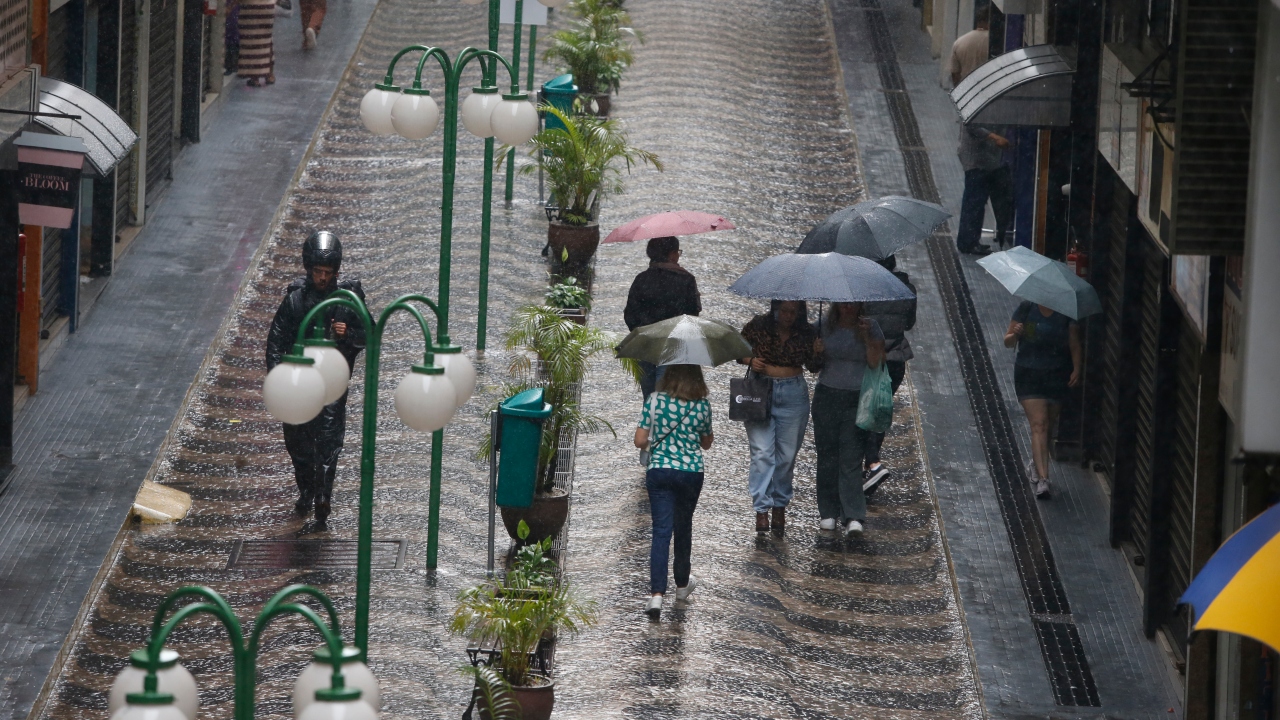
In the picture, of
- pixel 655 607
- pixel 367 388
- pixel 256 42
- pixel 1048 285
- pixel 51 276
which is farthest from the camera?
pixel 256 42

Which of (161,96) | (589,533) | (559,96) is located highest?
(559,96)

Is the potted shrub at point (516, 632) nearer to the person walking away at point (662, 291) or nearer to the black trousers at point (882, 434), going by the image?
the person walking away at point (662, 291)

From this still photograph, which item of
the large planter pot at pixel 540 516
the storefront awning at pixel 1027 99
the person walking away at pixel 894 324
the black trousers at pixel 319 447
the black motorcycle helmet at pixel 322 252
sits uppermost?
the storefront awning at pixel 1027 99

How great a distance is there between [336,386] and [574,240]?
9637 millimetres

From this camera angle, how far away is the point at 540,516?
11.2m

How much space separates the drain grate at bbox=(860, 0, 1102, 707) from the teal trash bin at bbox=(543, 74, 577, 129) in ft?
12.2

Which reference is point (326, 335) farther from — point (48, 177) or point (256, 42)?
point (256, 42)

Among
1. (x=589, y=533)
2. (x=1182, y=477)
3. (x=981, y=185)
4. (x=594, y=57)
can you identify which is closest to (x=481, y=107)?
(x=589, y=533)

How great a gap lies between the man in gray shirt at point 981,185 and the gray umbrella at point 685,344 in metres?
6.83

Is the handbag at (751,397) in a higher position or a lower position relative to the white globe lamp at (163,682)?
lower

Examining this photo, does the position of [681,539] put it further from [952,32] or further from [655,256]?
[952,32]

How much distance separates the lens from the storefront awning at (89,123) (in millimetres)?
12516

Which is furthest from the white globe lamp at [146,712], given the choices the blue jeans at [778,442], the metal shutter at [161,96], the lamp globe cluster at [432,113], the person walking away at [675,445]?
the metal shutter at [161,96]

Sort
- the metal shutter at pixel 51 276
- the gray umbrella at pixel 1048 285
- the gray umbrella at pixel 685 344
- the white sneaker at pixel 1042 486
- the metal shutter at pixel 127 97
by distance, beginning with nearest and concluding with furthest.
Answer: the gray umbrella at pixel 685 344
the gray umbrella at pixel 1048 285
the white sneaker at pixel 1042 486
the metal shutter at pixel 51 276
the metal shutter at pixel 127 97
